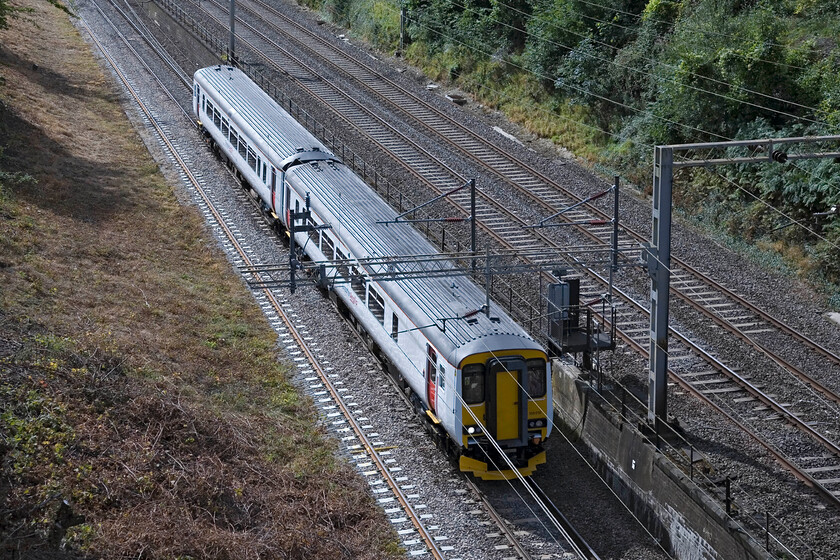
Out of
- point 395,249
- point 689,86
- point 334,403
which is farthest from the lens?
point 689,86

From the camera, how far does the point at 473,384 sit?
52.1ft

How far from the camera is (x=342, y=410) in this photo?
18.5 meters

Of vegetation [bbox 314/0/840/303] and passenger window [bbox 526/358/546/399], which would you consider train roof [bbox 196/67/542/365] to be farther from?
vegetation [bbox 314/0/840/303]

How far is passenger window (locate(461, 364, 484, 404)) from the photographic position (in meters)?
15.8

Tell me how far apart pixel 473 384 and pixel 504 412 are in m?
0.74

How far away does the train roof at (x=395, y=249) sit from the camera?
16344mm

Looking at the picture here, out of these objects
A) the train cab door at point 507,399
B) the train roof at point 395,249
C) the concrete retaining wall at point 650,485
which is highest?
the train roof at point 395,249

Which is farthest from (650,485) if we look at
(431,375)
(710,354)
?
(710,354)

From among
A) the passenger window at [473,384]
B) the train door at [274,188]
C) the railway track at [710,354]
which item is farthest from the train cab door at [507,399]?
the train door at [274,188]

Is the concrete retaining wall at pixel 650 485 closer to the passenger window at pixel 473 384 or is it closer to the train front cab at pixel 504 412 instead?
the train front cab at pixel 504 412

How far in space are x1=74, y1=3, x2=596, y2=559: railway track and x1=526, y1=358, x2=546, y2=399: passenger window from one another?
1985 millimetres

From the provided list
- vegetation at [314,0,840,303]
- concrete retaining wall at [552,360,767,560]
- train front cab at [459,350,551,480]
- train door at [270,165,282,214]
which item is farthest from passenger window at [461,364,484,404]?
train door at [270,165,282,214]

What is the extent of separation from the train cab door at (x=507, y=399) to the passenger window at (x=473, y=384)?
0.12 meters

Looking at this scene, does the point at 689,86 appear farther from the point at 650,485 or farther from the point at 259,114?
the point at 650,485
